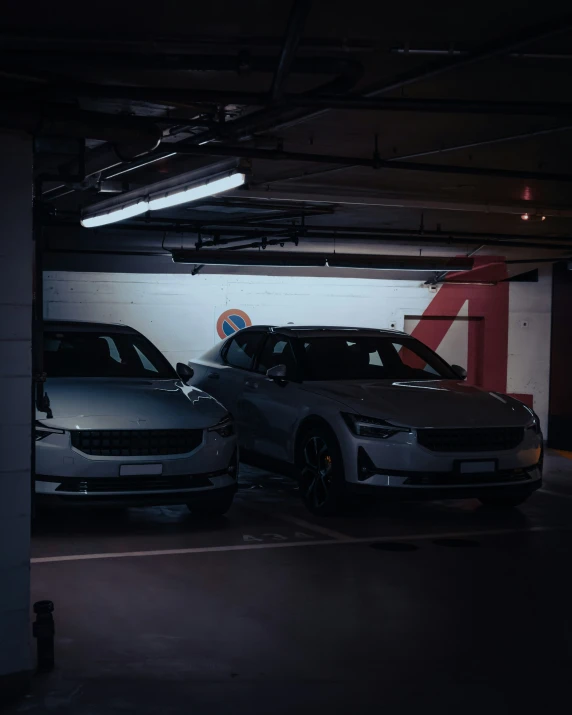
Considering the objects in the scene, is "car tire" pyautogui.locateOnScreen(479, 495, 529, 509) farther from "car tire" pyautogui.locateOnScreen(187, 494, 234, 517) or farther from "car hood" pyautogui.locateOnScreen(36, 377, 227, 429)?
"car hood" pyautogui.locateOnScreen(36, 377, 227, 429)

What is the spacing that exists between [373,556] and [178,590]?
1688 millimetres

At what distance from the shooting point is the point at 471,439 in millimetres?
8391

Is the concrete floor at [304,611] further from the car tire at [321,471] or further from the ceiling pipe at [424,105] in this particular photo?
the ceiling pipe at [424,105]

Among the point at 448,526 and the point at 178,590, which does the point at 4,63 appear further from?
the point at 448,526

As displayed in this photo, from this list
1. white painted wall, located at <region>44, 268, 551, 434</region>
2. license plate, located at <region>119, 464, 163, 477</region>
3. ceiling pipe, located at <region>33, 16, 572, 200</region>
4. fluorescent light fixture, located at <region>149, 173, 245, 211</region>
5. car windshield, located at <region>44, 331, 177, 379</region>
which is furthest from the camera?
white painted wall, located at <region>44, 268, 551, 434</region>

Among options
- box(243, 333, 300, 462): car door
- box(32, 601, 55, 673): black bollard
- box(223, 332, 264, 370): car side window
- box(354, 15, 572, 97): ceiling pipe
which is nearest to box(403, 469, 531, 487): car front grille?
box(243, 333, 300, 462): car door

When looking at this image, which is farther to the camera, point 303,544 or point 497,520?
point 497,520

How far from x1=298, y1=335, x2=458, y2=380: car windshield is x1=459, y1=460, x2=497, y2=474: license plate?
1558 mm

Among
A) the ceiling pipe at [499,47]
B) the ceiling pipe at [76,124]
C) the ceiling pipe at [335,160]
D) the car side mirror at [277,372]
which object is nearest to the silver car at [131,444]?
the car side mirror at [277,372]

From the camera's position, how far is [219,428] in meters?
8.24

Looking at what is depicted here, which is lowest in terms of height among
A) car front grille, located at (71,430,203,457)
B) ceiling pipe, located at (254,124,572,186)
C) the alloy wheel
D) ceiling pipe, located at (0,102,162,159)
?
the alloy wheel

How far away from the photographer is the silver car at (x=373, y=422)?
816cm

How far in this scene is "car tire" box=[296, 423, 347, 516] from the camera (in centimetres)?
843

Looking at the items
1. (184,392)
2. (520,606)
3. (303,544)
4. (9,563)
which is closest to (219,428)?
(184,392)
